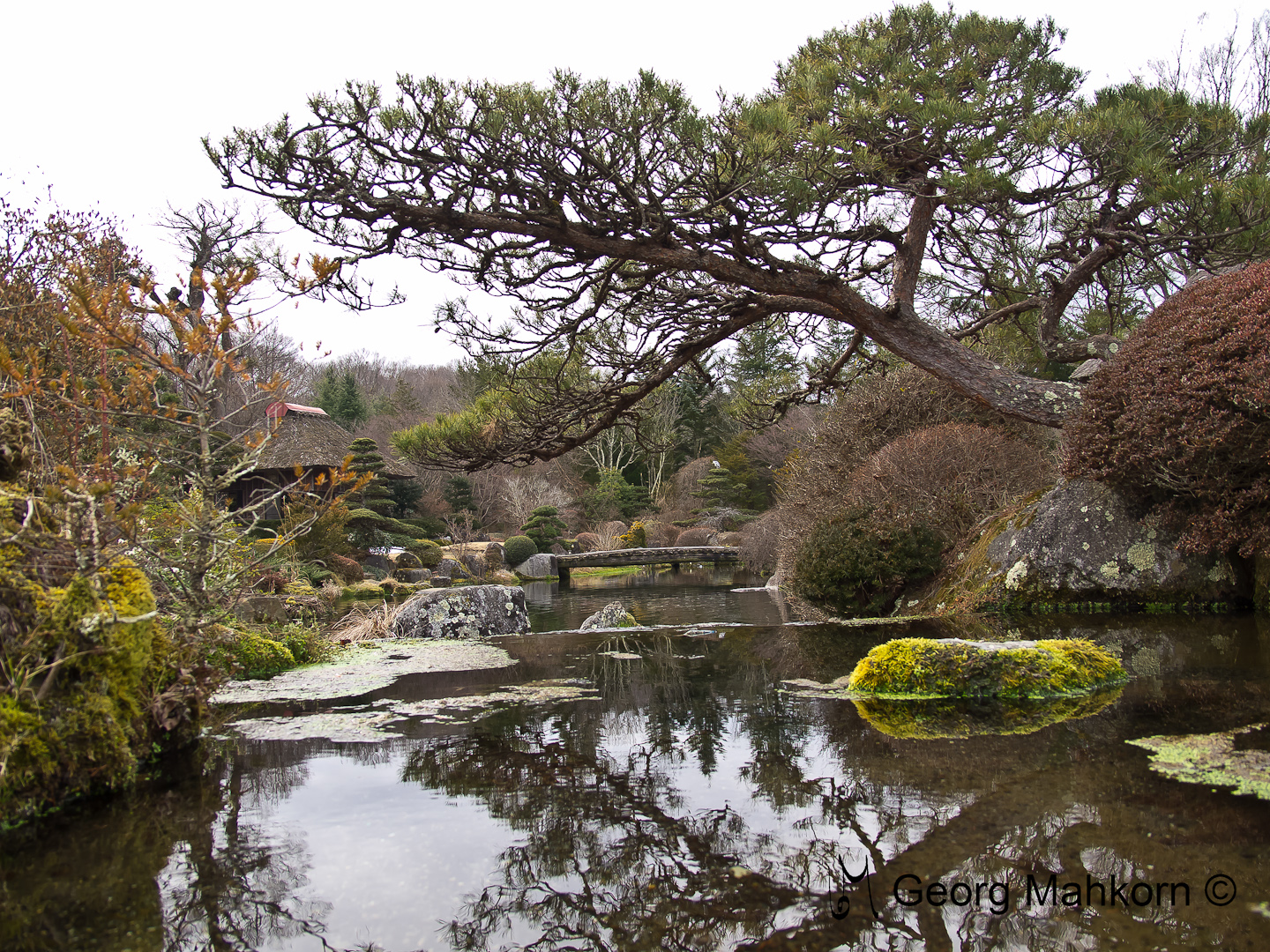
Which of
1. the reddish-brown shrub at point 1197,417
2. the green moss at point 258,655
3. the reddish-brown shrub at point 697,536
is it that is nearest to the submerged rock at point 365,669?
the green moss at point 258,655

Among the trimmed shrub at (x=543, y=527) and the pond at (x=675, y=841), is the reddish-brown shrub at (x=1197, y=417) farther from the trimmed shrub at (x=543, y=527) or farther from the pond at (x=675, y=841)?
the trimmed shrub at (x=543, y=527)

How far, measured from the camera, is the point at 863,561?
852 cm

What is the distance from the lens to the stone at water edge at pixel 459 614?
7.91 m

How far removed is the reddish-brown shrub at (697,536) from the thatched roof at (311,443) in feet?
33.5

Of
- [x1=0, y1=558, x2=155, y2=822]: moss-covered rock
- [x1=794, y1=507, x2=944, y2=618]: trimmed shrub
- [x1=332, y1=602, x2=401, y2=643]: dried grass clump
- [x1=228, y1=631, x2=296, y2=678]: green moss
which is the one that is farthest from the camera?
[x1=794, y1=507, x2=944, y2=618]: trimmed shrub

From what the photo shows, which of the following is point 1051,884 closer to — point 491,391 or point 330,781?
point 330,781

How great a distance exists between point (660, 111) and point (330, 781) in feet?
18.2

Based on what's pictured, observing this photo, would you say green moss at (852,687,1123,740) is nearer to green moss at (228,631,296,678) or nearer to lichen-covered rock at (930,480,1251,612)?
lichen-covered rock at (930,480,1251,612)

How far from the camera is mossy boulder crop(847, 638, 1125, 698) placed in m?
3.99

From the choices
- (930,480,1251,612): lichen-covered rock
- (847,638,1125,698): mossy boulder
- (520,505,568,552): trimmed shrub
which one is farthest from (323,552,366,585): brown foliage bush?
(847,638,1125,698): mossy boulder

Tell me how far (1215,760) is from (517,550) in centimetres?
2296

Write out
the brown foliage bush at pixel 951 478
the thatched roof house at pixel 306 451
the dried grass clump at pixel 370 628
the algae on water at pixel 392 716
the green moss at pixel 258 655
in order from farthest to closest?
the thatched roof house at pixel 306 451 → the brown foliage bush at pixel 951 478 → the dried grass clump at pixel 370 628 → the green moss at pixel 258 655 → the algae on water at pixel 392 716

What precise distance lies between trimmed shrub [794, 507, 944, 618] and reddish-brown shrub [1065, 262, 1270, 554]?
2017 millimetres

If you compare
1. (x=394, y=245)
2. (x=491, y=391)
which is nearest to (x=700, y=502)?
(x=491, y=391)
